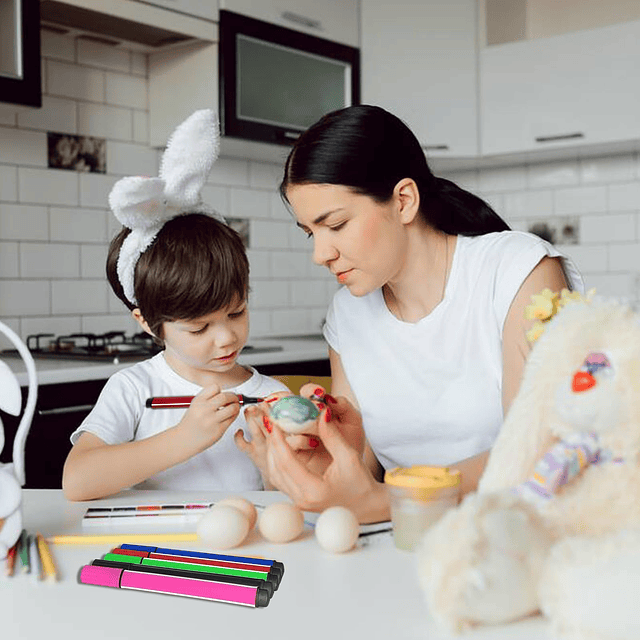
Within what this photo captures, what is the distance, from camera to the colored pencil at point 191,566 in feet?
2.67

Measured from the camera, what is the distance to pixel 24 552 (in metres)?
0.92

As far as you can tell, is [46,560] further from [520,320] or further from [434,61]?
[434,61]

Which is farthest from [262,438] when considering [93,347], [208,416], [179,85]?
[179,85]

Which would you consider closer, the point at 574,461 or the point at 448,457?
the point at 574,461

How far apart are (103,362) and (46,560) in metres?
1.41

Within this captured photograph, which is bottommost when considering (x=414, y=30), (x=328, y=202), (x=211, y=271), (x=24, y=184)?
(x=211, y=271)

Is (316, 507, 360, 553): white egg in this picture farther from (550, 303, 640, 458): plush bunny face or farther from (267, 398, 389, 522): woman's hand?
(550, 303, 640, 458): plush bunny face

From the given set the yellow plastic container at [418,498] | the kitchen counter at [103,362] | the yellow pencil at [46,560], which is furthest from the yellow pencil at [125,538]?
the kitchen counter at [103,362]

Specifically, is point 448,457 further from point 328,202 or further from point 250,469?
point 328,202

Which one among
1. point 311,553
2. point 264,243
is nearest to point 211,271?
point 311,553

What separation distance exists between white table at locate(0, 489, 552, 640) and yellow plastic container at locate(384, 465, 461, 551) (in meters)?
0.02

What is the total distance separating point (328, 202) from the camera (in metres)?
1.37

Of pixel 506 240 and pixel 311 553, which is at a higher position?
pixel 506 240

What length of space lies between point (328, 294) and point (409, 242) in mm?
2081
